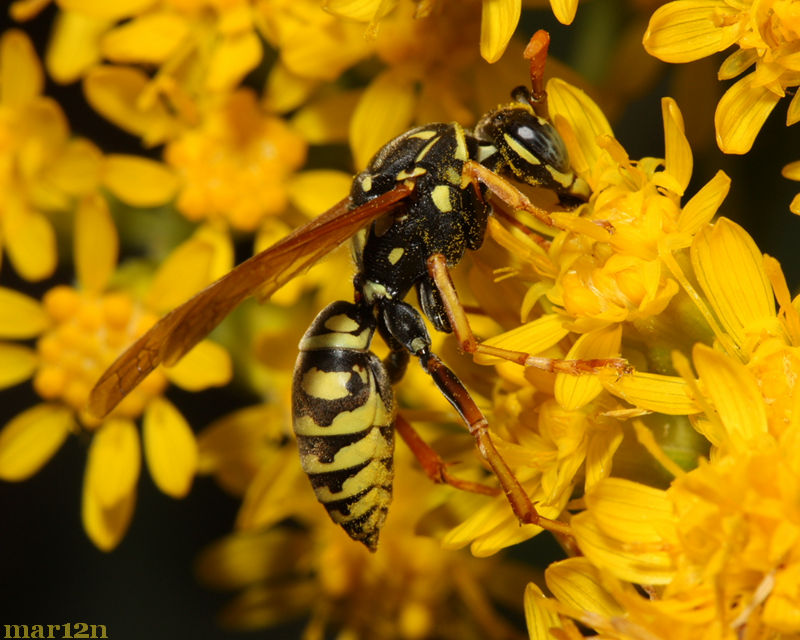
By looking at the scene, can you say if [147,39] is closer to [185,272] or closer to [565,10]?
[185,272]

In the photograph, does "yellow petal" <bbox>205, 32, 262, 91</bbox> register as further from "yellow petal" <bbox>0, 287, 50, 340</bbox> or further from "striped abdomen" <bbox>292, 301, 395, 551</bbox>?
"striped abdomen" <bbox>292, 301, 395, 551</bbox>

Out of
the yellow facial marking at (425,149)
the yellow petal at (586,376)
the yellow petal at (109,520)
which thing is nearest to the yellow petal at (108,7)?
the yellow facial marking at (425,149)

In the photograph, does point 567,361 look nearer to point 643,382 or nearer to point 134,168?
point 643,382

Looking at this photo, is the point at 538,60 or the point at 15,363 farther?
the point at 15,363

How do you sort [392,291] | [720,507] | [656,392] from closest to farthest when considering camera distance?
1. [720,507]
2. [656,392]
3. [392,291]

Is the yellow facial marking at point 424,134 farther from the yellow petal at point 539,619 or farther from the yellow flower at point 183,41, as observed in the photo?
the yellow petal at point 539,619

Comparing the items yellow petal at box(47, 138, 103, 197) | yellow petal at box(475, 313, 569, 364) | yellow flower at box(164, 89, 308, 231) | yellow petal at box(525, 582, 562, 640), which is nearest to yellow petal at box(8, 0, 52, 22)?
yellow petal at box(47, 138, 103, 197)

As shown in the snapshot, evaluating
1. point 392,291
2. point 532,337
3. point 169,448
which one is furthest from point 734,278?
point 169,448
